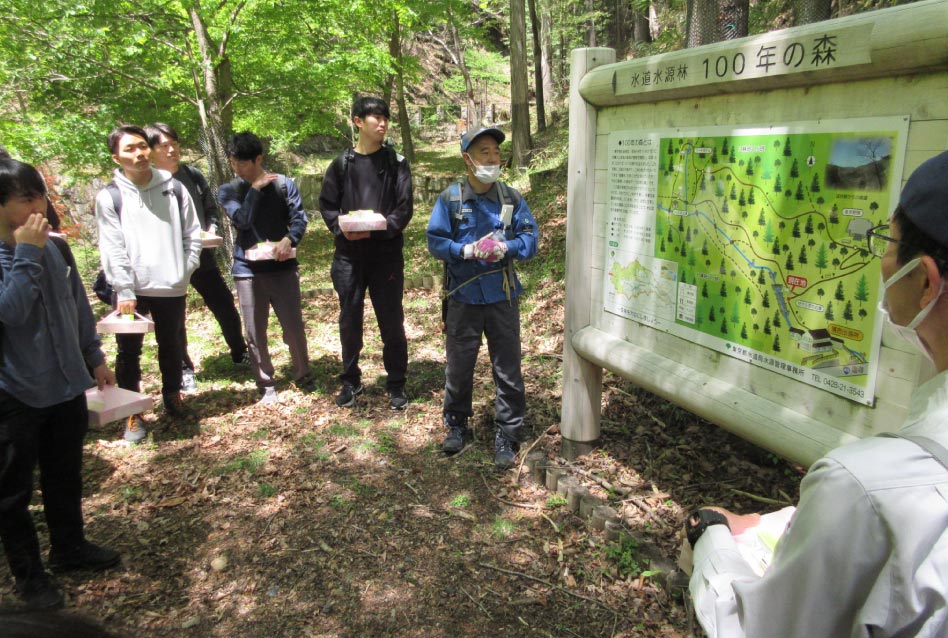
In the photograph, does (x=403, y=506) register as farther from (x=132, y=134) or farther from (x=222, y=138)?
(x=222, y=138)

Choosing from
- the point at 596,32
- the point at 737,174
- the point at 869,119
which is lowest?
the point at 737,174

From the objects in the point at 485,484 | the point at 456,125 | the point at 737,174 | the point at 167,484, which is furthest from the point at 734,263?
the point at 456,125

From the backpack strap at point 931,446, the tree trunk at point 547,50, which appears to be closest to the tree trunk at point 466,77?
the tree trunk at point 547,50

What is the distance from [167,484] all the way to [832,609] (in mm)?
4054

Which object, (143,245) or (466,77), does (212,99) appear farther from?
(466,77)

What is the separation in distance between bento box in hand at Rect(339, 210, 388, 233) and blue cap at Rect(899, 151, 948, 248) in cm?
370

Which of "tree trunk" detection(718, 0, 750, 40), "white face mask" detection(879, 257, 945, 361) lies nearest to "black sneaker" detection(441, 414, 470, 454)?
"white face mask" detection(879, 257, 945, 361)

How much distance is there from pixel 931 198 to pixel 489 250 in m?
2.68

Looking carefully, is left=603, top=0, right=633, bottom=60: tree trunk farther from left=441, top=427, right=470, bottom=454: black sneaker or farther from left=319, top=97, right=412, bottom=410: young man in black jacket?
left=441, top=427, right=470, bottom=454: black sneaker

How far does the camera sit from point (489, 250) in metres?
3.61

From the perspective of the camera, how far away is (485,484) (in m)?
3.84

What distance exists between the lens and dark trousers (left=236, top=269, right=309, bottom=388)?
16.0ft

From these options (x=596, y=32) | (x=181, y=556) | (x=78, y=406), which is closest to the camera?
(x=78, y=406)

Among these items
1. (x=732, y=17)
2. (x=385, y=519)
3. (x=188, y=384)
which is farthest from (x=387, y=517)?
(x=732, y=17)
